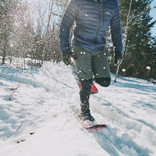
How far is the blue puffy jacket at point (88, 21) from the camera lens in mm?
1791

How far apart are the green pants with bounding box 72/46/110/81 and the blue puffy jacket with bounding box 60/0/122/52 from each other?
0.09 metres

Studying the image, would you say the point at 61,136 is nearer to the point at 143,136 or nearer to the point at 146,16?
the point at 143,136

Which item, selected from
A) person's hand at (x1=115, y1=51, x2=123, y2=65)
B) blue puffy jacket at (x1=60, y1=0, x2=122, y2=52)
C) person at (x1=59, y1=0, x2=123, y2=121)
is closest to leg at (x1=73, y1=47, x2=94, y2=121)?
person at (x1=59, y1=0, x2=123, y2=121)

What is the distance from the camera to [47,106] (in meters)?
2.49

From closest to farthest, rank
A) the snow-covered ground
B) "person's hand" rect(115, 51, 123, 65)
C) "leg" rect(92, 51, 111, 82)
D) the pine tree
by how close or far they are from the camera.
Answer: the snow-covered ground
"leg" rect(92, 51, 111, 82)
"person's hand" rect(115, 51, 123, 65)
the pine tree

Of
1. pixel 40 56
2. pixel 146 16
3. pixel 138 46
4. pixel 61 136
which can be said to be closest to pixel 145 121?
pixel 61 136

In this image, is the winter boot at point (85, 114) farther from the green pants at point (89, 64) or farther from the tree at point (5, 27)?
the tree at point (5, 27)

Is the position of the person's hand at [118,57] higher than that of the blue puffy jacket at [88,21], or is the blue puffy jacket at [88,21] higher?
the blue puffy jacket at [88,21]

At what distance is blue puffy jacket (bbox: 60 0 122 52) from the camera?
1.79 meters

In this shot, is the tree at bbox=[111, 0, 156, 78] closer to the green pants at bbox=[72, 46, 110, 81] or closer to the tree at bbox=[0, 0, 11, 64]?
the tree at bbox=[0, 0, 11, 64]

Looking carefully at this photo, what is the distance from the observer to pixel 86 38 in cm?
192

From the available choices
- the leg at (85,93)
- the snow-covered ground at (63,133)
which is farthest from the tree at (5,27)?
the leg at (85,93)

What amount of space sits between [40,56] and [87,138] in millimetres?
8551

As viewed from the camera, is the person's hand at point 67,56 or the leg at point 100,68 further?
the leg at point 100,68
